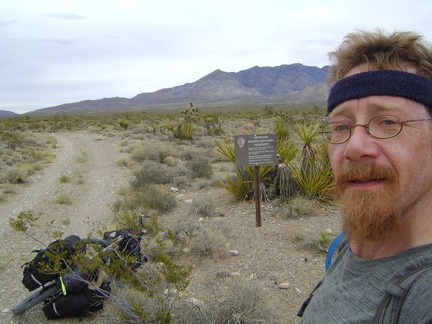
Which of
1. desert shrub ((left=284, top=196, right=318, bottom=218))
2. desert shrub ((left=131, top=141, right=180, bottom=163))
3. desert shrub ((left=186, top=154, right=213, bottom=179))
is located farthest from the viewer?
desert shrub ((left=131, top=141, right=180, bottom=163))

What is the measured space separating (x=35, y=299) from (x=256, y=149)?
3.78m

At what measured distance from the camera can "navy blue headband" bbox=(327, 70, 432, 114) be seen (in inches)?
50.2

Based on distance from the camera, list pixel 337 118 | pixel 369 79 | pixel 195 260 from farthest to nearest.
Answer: pixel 195 260, pixel 337 118, pixel 369 79

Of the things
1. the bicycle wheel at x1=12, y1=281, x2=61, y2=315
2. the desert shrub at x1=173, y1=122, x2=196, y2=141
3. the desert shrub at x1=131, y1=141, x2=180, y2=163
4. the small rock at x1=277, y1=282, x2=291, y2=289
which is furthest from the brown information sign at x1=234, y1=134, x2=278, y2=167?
the desert shrub at x1=173, y1=122, x2=196, y2=141

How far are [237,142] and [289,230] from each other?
1.69 metres

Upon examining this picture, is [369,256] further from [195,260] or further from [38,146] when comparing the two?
[38,146]

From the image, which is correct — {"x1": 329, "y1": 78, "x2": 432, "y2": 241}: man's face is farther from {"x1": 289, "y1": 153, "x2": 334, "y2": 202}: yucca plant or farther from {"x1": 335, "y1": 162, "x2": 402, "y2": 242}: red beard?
{"x1": 289, "y1": 153, "x2": 334, "y2": 202}: yucca plant

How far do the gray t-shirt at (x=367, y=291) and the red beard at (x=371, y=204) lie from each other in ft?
0.34

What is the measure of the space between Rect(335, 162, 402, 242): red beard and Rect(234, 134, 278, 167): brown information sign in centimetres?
462

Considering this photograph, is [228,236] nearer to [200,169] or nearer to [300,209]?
[300,209]

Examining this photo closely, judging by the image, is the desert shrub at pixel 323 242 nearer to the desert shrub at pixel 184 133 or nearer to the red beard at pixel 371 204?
the red beard at pixel 371 204

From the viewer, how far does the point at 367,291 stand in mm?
1233

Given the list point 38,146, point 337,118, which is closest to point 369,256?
point 337,118

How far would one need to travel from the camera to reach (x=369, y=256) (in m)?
1.38
